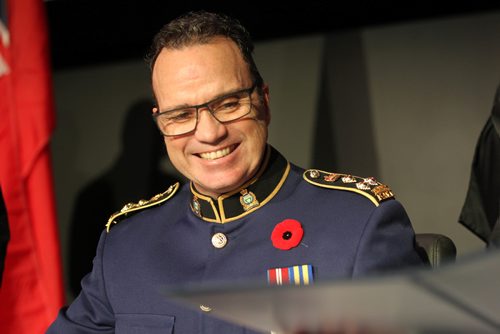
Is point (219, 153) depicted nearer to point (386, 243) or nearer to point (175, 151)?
point (175, 151)

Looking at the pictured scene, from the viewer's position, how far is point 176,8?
2553 mm

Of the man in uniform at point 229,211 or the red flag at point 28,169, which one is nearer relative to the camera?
the man in uniform at point 229,211

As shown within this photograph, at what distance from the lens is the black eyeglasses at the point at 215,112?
55.1 inches

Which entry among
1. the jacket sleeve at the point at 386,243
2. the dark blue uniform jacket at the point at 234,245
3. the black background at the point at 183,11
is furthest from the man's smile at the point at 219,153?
the black background at the point at 183,11

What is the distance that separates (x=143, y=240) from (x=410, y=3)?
1298 mm

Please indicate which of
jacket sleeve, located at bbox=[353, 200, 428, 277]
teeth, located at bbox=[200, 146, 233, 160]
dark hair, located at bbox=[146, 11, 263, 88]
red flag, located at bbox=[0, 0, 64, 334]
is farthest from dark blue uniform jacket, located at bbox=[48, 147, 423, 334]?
red flag, located at bbox=[0, 0, 64, 334]

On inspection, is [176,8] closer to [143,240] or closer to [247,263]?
[143,240]

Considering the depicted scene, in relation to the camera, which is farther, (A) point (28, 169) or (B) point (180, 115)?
(A) point (28, 169)

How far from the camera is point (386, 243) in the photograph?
1324 millimetres

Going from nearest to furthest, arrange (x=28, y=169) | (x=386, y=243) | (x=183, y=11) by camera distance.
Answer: (x=386, y=243) < (x=28, y=169) < (x=183, y=11)

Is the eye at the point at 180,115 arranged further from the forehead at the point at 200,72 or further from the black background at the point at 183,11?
the black background at the point at 183,11

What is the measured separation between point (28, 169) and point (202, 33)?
3.31 feet

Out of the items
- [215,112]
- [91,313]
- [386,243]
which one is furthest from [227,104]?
[91,313]

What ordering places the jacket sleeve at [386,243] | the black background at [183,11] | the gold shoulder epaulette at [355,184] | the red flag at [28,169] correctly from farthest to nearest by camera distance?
the black background at [183,11] < the red flag at [28,169] < the gold shoulder epaulette at [355,184] < the jacket sleeve at [386,243]
